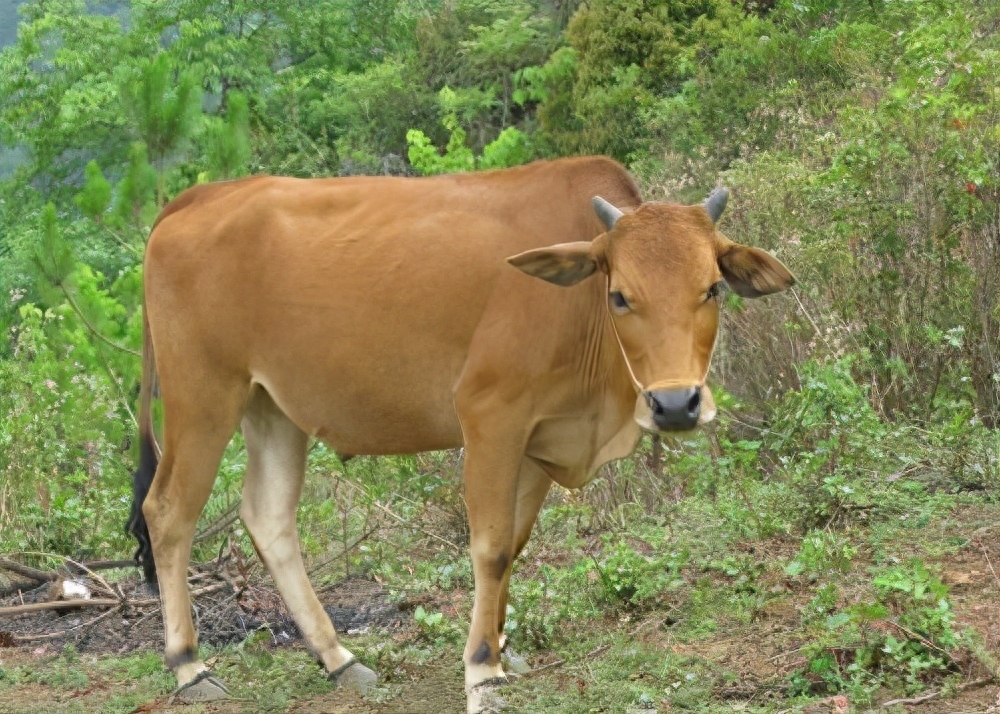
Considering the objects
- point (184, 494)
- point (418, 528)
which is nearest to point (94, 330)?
point (418, 528)

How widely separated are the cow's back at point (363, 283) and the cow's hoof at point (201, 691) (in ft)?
3.68

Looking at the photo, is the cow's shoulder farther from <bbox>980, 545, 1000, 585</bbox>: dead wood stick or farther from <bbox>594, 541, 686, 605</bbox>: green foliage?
<bbox>980, 545, 1000, 585</bbox>: dead wood stick

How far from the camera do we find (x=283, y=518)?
21.5 feet

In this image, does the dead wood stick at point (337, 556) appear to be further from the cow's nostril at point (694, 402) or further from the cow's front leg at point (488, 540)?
the cow's nostril at point (694, 402)

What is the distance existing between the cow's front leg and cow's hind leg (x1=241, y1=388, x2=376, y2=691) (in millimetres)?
814

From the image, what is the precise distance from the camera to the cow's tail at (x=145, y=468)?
22.1 feet

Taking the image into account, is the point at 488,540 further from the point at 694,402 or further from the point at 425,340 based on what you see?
the point at 694,402

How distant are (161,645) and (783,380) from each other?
3701 millimetres

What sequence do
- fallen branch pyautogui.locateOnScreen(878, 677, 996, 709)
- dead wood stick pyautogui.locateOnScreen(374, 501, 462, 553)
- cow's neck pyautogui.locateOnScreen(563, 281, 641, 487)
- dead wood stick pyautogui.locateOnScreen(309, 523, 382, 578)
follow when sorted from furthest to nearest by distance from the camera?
dead wood stick pyautogui.locateOnScreen(374, 501, 462, 553)
dead wood stick pyautogui.locateOnScreen(309, 523, 382, 578)
cow's neck pyautogui.locateOnScreen(563, 281, 641, 487)
fallen branch pyautogui.locateOnScreen(878, 677, 996, 709)

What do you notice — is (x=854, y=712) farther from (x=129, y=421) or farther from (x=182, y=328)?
(x=129, y=421)

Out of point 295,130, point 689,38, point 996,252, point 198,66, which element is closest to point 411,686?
point 996,252

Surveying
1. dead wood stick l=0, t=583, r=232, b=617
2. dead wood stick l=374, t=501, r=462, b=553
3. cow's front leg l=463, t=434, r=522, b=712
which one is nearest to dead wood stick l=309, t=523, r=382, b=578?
dead wood stick l=374, t=501, r=462, b=553

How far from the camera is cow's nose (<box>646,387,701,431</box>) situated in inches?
194

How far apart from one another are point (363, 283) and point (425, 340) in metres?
0.41
